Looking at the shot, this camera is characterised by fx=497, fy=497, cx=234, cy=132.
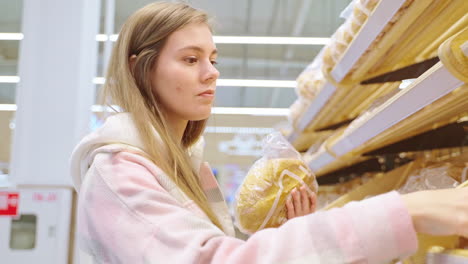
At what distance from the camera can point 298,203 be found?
1.25 m

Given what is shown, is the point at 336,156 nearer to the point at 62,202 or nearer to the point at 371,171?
the point at 371,171

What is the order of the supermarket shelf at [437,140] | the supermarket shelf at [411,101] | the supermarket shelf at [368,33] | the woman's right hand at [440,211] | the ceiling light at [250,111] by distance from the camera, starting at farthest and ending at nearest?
1. the ceiling light at [250,111]
2. the supermarket shelf at [437,140]
3. the supermarket shelf at [368,33]
4. the supermarket shelf at [411,101]
5. the woman's right hand at [440,211]

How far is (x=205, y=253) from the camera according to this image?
2.66ft

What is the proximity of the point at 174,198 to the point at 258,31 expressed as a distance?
5.59 metres

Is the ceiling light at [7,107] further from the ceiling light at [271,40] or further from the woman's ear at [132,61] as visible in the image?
the ceiling light at [271,40]

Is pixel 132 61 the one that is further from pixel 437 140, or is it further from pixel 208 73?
pixel 437 140

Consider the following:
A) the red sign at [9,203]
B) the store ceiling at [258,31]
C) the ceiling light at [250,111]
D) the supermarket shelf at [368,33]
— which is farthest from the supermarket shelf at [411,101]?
the ceiling light at [250,111]

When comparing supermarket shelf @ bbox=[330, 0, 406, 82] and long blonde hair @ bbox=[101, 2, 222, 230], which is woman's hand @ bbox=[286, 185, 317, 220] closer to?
long blonde hair @ bbox=[101, 2, 222, 230]

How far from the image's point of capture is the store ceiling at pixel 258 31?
286 cm

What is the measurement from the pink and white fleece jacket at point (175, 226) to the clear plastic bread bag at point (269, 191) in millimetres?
271

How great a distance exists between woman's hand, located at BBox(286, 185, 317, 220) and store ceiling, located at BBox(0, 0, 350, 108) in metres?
0.62

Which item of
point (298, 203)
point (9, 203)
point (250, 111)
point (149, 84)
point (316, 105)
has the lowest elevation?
point (250, 111)

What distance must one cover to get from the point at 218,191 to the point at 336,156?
1018 mm

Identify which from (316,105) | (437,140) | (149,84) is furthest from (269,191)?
(316,105)
